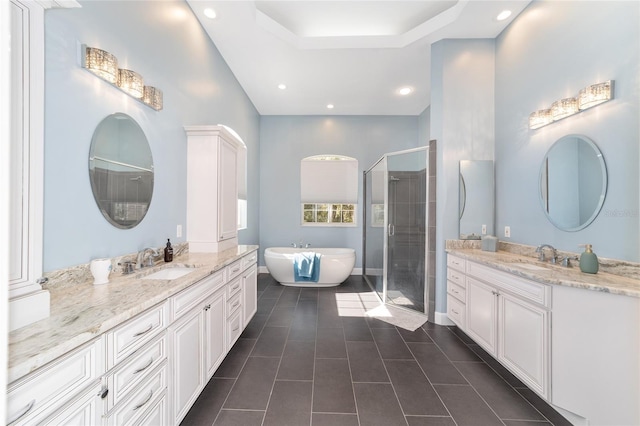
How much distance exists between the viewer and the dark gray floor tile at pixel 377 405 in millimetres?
1605

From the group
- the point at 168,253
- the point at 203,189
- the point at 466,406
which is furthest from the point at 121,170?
the point at 466,406

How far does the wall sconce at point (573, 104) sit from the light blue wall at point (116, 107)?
3326 mm

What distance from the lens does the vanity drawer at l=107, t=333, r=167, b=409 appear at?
996 mm

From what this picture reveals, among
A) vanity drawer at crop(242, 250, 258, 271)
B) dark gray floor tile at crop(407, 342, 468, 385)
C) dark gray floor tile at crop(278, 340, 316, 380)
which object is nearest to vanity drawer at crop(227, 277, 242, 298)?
vanity drawer at crop(242, 250, 258, 271)

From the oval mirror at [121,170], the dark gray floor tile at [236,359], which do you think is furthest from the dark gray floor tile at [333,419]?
the oval mirror at [121,170]

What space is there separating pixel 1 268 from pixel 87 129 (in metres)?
1.31

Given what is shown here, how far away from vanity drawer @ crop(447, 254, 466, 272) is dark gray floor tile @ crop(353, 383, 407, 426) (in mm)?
1431

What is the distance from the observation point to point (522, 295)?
6.02ft

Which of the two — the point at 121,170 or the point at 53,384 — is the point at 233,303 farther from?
the point at 53,384

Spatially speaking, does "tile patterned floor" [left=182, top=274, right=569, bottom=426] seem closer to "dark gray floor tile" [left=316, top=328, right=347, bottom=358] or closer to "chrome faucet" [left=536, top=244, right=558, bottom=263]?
"dark gray floor tile" [left=316, top=328, right=347, bottom=358]

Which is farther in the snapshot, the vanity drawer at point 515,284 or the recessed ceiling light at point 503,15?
the recessed ceiling light at point 503,15

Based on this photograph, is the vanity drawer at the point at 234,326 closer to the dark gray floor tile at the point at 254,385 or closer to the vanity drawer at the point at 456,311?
the dark gray floor tile at the point at 254,385

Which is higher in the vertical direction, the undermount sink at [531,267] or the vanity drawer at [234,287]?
the undermount sink at [531,267]

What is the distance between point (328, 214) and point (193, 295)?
3935 millimetres
